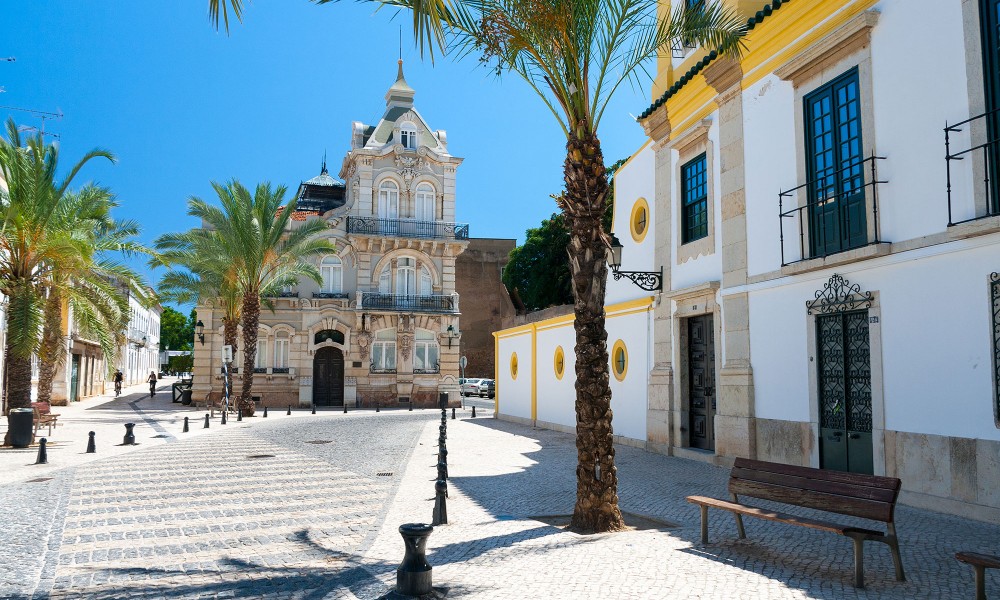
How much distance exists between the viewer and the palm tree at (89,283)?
17266 mm

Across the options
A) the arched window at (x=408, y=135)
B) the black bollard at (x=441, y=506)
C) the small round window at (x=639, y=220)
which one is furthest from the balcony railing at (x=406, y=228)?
the black bollard at (x=441, y=506)

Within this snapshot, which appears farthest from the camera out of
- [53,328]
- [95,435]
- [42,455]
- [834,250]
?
[53,328]

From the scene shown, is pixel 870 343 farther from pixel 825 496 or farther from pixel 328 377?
pixel 328 377

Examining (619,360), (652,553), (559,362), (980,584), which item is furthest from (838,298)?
(559,362)

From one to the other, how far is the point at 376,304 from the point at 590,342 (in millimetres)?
29539

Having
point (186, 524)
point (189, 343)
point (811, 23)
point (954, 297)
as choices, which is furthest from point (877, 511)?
point (189, 343)

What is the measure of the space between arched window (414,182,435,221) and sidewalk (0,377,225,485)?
13.8 m

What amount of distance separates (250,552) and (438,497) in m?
2.08

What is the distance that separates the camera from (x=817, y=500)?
6543 millimetres

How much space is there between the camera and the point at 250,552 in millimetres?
7090

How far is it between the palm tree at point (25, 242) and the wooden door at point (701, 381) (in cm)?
1287

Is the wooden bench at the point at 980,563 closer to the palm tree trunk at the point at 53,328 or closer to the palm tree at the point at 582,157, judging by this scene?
the palm tree at the point at 582,157

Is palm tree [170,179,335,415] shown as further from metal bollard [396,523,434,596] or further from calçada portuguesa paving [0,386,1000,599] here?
metal bollard [396,523,434,596]

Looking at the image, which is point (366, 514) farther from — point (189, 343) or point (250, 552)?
point (189, 343)
